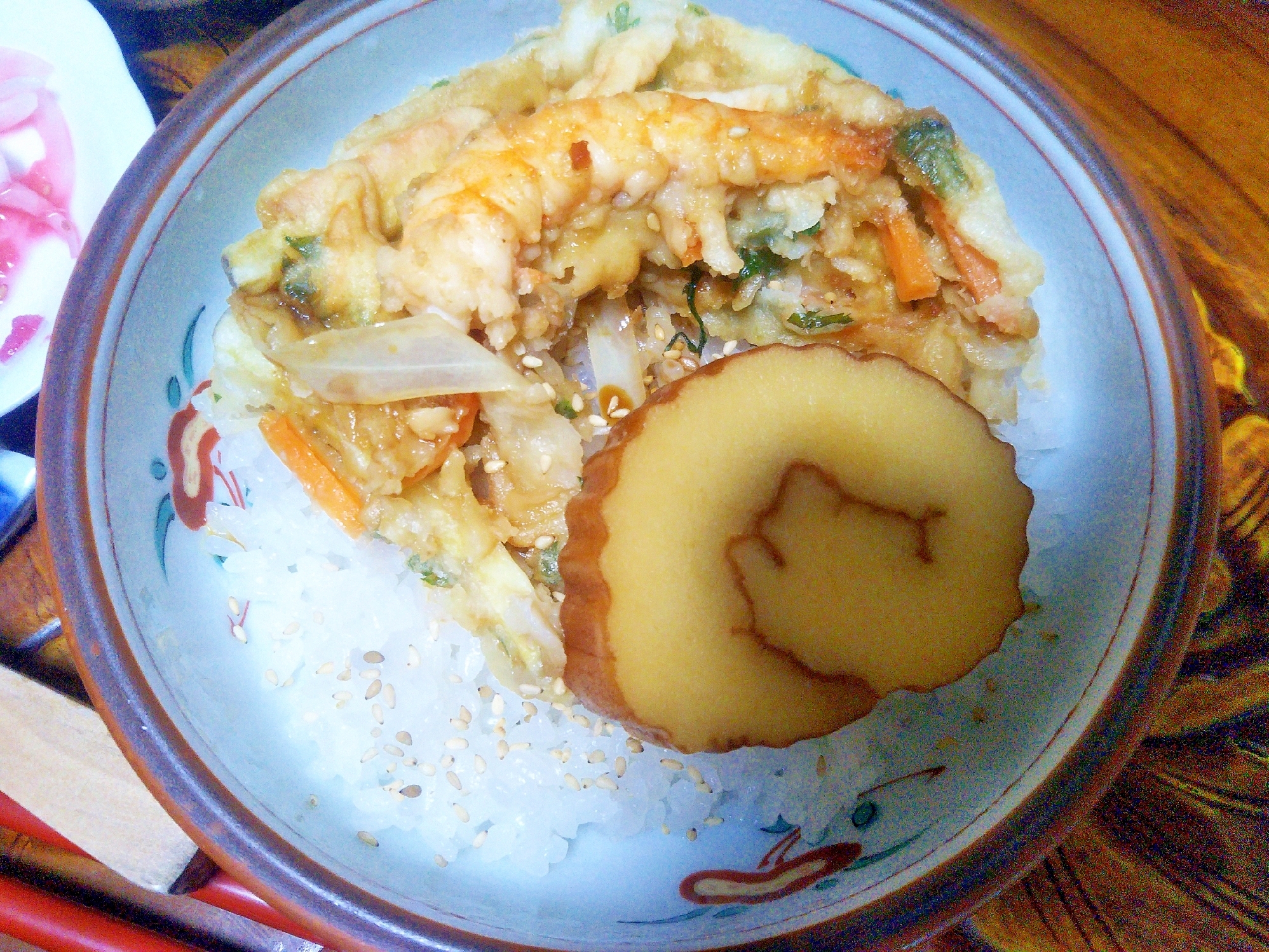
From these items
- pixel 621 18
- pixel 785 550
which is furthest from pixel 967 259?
pixel 621 18

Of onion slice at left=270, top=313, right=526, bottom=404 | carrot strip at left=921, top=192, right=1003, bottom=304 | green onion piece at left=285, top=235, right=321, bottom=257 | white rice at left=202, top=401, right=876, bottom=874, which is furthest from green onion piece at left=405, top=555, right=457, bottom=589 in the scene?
carrot strip at left=921, top=192, right=1003, bottom=304

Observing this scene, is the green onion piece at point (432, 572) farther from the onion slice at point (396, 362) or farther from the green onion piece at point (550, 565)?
the onion slice at point (396, 362)

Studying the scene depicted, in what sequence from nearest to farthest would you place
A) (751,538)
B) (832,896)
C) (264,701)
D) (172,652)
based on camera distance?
(751,538) → (832,896) → (172,652) → (264,701)

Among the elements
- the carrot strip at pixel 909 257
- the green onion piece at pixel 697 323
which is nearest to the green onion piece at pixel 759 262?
the green onion piece at pixel 697 323

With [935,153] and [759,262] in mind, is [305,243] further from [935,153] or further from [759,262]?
[935,153]

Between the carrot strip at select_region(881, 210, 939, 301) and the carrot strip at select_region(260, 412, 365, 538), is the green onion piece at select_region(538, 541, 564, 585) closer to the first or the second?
the carrot strip at select_region(260, 412, 365, 538)

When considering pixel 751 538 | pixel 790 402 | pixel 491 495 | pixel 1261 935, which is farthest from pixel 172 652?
pixel 1261 935

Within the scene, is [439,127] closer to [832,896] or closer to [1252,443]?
[832,896]
